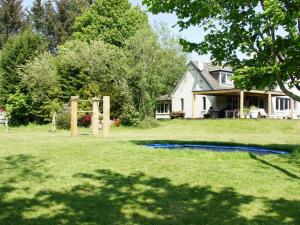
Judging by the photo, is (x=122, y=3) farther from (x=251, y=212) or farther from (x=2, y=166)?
Result: (x=251, y=212)

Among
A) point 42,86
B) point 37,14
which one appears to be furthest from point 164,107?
point 37,14

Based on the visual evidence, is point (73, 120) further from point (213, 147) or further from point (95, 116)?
point (213, 147)

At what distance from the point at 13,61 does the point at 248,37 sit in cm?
3017

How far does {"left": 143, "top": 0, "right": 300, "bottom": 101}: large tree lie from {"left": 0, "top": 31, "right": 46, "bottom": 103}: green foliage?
89.3 ft

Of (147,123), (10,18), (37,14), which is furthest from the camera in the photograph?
(37,14)

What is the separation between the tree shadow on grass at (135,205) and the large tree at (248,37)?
570 centimetres

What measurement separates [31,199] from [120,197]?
1.57m

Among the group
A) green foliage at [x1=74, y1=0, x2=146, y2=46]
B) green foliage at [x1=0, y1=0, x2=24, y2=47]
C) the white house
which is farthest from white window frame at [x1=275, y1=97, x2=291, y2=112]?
green foliage at [x1=0, y1=0, x2=24, y2=47]

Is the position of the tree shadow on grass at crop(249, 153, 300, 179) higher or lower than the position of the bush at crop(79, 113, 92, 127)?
lower

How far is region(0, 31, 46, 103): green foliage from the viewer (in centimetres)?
3828

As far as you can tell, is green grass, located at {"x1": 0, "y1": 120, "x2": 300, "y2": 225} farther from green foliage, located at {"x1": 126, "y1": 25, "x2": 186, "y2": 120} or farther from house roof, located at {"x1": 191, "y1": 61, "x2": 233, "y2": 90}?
house roof, located at {"x1": 191, "y1": 61, "x2": 233, "y2": 90}

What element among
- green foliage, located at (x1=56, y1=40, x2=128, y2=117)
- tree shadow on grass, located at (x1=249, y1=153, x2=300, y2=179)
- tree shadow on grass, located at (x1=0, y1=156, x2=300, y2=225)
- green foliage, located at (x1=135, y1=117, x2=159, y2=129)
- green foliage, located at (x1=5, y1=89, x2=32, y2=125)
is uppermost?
green foliage, located at (x1=56, y1=40, x2=128, y2=117)

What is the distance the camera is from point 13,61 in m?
38.4

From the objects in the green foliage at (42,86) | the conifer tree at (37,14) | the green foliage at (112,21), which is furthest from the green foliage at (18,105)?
the conifer tree at (37,14)
